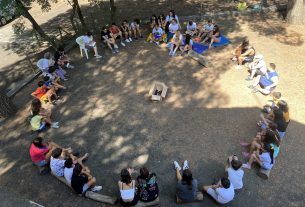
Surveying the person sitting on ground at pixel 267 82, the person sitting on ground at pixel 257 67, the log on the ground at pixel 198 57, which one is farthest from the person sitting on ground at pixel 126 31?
the person sitting on ground at pixel 267 82

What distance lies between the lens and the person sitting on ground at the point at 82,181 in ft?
22.7

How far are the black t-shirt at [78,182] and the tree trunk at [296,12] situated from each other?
12326 mm

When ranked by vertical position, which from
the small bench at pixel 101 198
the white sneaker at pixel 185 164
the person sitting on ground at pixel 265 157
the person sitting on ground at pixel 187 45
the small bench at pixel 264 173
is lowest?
the small bench at pixel 264 173

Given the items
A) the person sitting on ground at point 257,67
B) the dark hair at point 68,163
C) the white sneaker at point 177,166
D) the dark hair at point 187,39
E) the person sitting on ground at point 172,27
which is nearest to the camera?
the dark hair at point 68,163

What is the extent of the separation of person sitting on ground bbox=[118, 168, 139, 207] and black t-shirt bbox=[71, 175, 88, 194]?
0.99 metres

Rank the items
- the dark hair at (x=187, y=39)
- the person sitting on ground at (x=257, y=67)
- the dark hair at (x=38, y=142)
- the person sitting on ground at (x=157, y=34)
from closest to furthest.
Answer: the dark hair at (x=38, y=142) → the person sitting on ground at (x=257, y=67) → the dark hair at (x=187, y=39) → the person sitting on ground at (x=157, y=34)

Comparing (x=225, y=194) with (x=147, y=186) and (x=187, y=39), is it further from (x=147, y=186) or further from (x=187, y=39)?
(x=187, y=39)

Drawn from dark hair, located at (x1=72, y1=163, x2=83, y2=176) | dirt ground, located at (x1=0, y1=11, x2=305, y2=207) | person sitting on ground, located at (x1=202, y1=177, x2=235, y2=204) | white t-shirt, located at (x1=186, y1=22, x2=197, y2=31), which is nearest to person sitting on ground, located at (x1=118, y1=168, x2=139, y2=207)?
dirt ground, located at (x1=0, y1=11, x2=305, y2=207)

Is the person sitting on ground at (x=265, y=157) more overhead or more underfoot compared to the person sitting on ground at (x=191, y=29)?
more underfoot

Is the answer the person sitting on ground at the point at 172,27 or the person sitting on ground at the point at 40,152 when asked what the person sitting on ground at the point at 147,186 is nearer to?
the person sitting on ground at the point at 40,152

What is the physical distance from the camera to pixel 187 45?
1238cm

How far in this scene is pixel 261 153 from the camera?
291 inches

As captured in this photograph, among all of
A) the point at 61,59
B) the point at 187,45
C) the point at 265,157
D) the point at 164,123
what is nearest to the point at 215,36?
the point at 187,45

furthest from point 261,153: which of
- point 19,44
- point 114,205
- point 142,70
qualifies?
point 19,44
